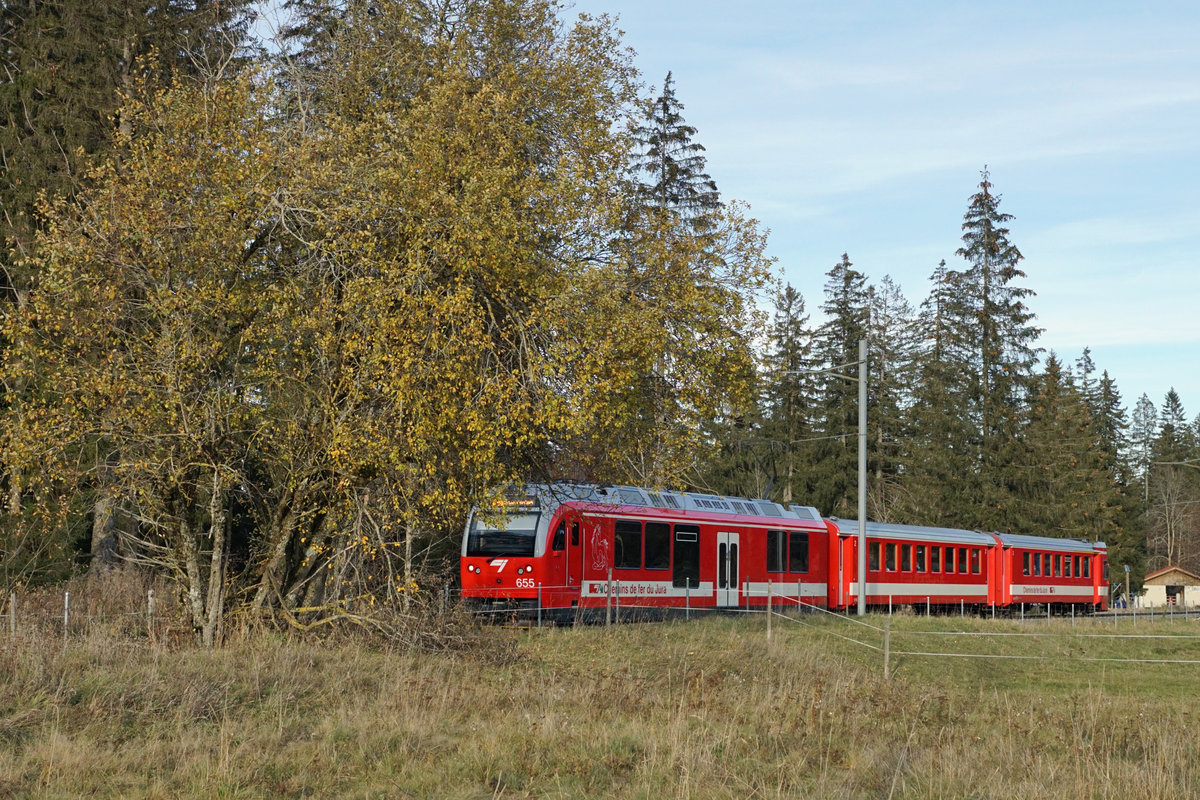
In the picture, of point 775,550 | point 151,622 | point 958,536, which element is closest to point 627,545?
point 775,550

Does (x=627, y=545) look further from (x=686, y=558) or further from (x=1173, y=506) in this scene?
(x=1173, y=506)

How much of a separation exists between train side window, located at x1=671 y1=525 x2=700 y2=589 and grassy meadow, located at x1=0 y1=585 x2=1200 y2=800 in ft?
28.4

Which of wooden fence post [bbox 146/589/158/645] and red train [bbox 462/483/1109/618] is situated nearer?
wooden fence post [bbox 146/589/158/645]

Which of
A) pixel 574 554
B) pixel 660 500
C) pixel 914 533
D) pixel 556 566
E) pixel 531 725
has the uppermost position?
pixel 660 500

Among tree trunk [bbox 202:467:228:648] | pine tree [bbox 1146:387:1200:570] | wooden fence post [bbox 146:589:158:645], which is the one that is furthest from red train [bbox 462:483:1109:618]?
pine tree [bbox 1146:387:1200:570]

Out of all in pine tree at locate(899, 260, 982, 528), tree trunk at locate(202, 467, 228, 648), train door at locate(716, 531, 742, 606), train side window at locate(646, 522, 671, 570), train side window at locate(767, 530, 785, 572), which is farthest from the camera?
pine tree at locate(899, 260, 982, 528)

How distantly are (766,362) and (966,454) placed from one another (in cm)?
4411

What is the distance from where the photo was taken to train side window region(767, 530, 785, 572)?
3117 centimetres

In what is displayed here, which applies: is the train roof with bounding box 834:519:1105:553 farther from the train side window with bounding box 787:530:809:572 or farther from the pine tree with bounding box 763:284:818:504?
the pine tree with bounding box 763:284:818:504

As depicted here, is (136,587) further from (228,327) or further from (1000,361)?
(1000,361)

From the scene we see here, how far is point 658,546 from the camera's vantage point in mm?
27078

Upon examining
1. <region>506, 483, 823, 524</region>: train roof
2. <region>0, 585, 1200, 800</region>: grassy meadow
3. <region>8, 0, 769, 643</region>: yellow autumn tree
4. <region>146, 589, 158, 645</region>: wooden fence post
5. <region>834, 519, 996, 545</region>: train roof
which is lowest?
<region>0, 585, 1200, 800</region>: grassy meadow

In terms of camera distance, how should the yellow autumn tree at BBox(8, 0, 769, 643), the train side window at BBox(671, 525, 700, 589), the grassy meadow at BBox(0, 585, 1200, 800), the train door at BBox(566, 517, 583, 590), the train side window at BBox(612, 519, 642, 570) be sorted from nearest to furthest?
the grassy meadow at BBox(0, 585, 1200, 800)
the yellow autumn tree at BBox(8, 0, 769, 643)
the train door at BBox(566, 517, 583, 590)
the train side window at BBox(612, 519, 642, 570)
the train side window at BBox(671, 525, 700, 589)

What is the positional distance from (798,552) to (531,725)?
21.9 m
